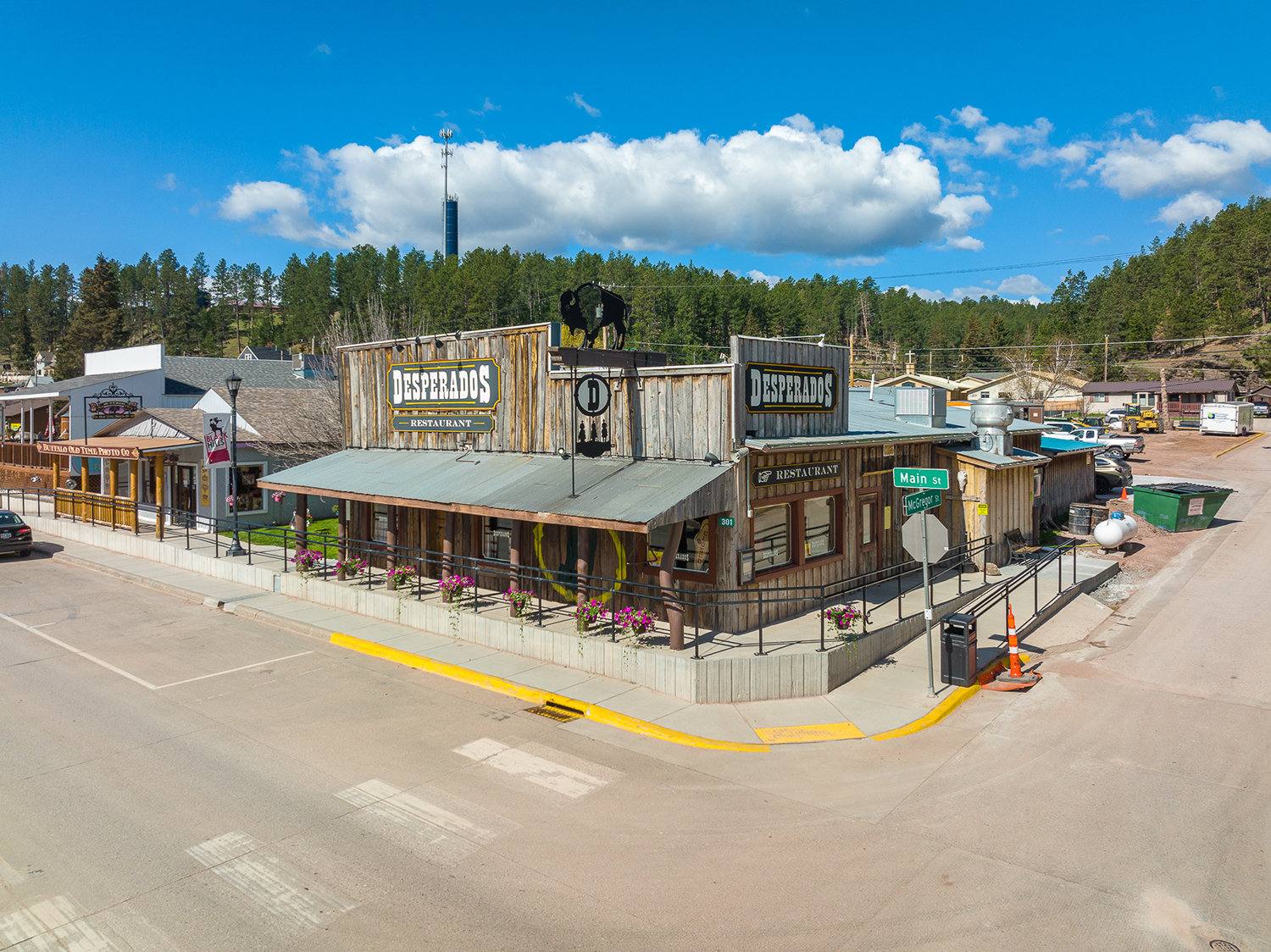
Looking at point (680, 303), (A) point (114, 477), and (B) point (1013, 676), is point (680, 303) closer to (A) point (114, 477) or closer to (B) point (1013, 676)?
(A) point (114, 477)

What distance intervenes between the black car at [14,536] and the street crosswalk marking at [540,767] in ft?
72.7

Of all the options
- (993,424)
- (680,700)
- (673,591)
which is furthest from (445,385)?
(993,424)

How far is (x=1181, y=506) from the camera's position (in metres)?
26.0

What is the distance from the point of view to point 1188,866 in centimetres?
704

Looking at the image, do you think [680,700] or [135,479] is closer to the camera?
[680,700]

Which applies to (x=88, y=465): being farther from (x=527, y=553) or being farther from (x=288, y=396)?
(x=527, y=553)

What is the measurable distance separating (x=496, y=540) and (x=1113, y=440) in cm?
4139

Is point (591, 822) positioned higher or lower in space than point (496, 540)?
lower

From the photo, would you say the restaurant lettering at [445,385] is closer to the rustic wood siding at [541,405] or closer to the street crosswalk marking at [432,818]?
the rustic wood siding at [541,405]

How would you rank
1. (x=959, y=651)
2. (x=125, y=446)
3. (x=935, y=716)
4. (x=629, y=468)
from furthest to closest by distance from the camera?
(x=125, y=446), (x=629, y=468), (x=959, y=651), (x=935, y=716)

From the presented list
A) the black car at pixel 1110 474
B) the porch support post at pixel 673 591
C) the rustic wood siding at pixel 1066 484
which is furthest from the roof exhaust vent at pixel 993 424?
the black car at pixel 1110 474

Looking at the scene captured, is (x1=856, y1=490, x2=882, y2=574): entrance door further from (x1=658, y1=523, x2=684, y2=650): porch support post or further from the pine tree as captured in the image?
the pine tree

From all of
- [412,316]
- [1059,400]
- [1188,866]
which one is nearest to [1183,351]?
[1059,400]

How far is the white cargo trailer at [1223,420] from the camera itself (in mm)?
56406
